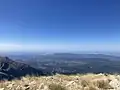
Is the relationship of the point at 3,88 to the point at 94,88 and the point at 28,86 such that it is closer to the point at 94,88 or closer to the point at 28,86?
the point at 28,86

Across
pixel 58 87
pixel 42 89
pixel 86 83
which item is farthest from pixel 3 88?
pixel 86 83

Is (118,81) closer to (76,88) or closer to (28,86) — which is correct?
(76,88)

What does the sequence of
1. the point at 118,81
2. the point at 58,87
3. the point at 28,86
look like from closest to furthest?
1. the point at 58,87
2. the point at 28,86
3. the point at 118,81

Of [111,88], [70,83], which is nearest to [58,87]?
[70,83]

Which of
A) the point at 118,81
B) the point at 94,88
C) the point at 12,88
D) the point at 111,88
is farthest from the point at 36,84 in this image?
the point at 118,81

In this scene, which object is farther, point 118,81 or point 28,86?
point 118,81

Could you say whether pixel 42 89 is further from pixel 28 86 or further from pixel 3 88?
pixel 3 88

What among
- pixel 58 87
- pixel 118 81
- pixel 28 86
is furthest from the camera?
pixel 118 81

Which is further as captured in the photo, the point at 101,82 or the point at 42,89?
the point at 101,82
